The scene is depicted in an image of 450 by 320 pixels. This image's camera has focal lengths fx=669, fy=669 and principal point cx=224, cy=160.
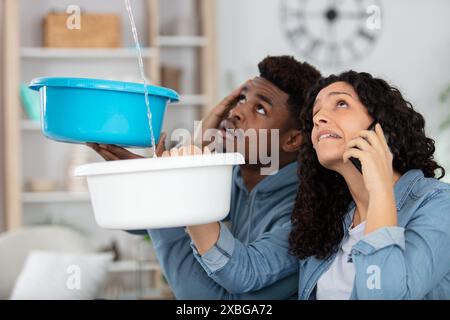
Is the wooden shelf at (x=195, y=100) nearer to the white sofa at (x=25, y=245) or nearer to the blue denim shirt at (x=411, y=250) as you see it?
the white sofa at (x=25, y=245)

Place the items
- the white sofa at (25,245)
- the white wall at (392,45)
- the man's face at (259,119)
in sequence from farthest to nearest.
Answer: the white wall at (392,45) → the white sofa at (25,245) → the man's face at (259,119)

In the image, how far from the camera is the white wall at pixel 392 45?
387 cm

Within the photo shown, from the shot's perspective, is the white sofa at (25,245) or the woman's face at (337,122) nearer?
the woman's face at (337,122)

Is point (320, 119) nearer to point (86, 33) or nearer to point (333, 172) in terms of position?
point (333, 172)

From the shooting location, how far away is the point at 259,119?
4.74ft

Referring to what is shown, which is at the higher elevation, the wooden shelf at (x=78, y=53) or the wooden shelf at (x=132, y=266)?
the wooden shelf at (x=78, y=53)

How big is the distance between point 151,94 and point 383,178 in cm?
40

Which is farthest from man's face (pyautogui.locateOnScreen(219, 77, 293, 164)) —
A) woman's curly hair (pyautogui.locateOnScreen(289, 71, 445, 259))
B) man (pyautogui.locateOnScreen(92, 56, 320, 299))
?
woman's curly hair (pyautogui.locateOnScreen(289, 71, 445, 259))

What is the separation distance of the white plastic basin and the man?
1.12ft

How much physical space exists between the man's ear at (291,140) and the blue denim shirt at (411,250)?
39 centimetres

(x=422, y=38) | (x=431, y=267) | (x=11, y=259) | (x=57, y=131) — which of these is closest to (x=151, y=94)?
(x=57, y=131)

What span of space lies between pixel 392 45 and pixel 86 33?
1768 millimetres

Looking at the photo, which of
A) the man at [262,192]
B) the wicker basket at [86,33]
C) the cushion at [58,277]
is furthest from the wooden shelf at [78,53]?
the man at [262,192]
